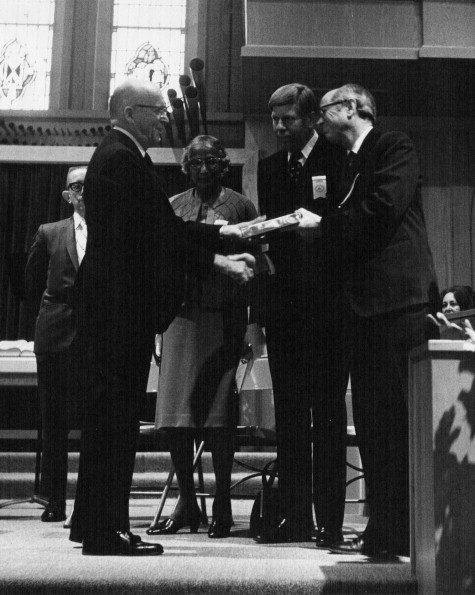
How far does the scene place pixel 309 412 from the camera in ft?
9.83

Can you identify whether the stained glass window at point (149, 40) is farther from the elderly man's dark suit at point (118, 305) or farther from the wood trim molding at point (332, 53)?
the elderly man's dark suit at point (118, 305)

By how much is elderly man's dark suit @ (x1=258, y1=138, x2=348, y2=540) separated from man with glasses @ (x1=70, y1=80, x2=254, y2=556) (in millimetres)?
355

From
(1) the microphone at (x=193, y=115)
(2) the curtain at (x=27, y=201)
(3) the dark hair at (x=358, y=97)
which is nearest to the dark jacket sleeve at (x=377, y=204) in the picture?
(3) the dark hair at (x=358, y=97)

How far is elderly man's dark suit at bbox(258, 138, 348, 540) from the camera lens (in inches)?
114

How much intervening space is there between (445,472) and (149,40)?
6.55m

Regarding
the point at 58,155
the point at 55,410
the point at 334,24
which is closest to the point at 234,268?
the point at 55,410

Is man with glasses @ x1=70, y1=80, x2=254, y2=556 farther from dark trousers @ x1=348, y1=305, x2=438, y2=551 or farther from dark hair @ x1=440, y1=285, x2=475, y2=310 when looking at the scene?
dark hair @ x1=440, y1=285, x2=475, y2=310

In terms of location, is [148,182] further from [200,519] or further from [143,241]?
[200,519]

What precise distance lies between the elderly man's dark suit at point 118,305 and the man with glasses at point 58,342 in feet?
3.59

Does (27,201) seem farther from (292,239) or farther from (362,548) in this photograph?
(362,548)

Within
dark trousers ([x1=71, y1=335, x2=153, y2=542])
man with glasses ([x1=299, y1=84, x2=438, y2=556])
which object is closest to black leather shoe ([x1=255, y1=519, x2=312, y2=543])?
man with glasses ([x1=299, y1=84, x2=438, y2=556])

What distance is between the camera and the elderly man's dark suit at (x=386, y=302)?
2.52m

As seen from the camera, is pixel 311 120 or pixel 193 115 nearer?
pixel 311 120

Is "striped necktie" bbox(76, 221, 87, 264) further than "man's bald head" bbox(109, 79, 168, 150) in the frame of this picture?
Yes
